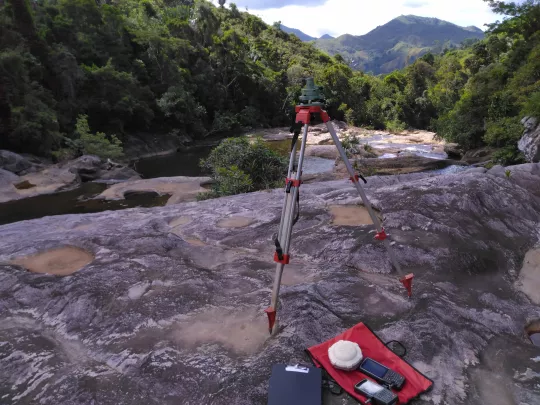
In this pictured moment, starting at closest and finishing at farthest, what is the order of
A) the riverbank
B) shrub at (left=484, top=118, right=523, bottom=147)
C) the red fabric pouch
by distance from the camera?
1. the red fabric pouch
2. the riverbank
3. shrub at (left=484, top=118, right=523, bottom=147)

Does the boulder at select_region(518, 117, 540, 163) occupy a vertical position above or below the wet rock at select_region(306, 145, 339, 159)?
above

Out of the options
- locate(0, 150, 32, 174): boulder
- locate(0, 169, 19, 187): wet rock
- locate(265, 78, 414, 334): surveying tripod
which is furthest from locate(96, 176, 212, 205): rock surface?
locate(265, 78, 414, 334): surveying tripod

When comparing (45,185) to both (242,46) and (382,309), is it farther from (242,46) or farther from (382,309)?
(242,46)

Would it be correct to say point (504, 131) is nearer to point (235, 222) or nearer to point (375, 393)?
point (235, 222)

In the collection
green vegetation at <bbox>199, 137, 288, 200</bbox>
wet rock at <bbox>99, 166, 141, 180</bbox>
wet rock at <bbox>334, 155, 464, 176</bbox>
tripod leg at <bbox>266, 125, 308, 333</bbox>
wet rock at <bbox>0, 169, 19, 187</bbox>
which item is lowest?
wet rock at <bbox>99, 166, 141, 180</bbox>

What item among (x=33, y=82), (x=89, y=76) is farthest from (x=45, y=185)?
(x=89, y=76)

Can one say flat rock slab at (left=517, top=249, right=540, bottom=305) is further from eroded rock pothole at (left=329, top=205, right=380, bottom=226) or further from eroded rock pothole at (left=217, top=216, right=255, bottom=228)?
eroded rock pothole at (left=217, top=216, right=255, bottom=228)

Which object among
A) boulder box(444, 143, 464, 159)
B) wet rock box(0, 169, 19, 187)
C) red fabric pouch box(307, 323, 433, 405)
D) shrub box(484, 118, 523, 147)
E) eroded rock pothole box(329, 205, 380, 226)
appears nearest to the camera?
red fabric pouch box(307, 323, 433, 405)

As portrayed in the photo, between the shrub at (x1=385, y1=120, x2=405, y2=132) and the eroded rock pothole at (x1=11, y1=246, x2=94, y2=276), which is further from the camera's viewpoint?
the shrub at (x1=385, y1=120, x2=405, y2=132)
